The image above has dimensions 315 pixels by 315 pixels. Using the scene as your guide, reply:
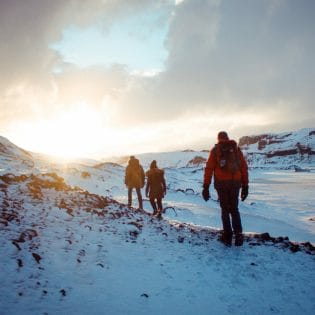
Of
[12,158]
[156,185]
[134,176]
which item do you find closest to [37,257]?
[156,185]

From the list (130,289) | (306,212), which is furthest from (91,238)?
(306,212)

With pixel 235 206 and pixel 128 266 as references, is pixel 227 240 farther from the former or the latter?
pixel 128 266

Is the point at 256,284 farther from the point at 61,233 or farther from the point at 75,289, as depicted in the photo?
the point at 61,233

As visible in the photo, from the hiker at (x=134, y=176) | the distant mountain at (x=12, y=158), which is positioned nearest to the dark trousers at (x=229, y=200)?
the hiker at (x=134, y=176)

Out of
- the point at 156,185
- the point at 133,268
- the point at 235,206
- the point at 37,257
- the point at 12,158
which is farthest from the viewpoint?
the point at 12,158

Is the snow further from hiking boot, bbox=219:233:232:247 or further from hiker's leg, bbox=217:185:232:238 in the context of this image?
hiker's leg, bbox=217:185:232:238

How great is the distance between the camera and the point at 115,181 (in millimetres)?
26375

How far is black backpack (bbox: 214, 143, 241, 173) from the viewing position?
6.73m

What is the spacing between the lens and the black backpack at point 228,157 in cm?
673

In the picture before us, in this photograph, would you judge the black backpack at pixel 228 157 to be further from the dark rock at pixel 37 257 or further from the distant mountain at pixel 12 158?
the distant mountain at pixel 12 158

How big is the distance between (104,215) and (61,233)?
6.57 ft

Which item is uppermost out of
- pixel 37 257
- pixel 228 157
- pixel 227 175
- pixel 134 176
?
pixel 228 157

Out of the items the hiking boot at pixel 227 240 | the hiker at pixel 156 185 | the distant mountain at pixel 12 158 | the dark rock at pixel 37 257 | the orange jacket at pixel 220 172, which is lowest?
the hiking boot at pixel 227 240

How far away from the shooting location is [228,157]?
675 cm
